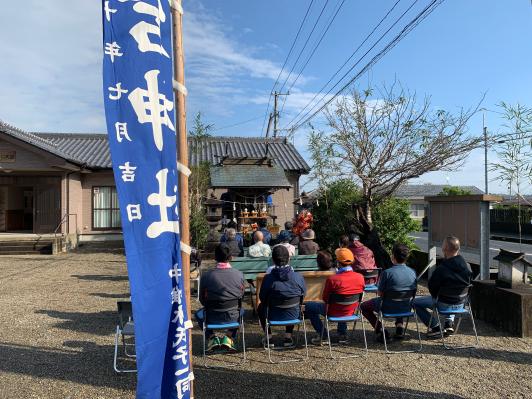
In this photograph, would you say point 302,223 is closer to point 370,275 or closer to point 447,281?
point 370,275

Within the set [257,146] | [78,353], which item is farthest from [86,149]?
[78,353]

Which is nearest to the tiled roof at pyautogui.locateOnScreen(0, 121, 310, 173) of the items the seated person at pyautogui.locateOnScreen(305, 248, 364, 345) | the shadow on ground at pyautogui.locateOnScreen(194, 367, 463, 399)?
the seated person at pyautogui.locateOnScreen(305, 248, 364, 345)

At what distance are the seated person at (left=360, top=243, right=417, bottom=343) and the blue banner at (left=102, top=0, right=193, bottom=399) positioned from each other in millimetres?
3245

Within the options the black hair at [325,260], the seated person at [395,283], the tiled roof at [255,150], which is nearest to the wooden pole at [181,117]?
the seated person at [395,283]

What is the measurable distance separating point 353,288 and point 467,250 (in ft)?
11.9

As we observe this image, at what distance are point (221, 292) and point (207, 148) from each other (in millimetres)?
17825

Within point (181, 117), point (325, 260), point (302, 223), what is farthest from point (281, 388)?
point (302, 223)

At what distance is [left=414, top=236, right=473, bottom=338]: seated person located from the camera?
539cm

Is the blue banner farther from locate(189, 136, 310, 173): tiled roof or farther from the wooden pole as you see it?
locate(189, 136, 310, 173): tiled roof

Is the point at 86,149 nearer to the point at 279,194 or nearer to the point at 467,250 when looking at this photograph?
the point at 279,194

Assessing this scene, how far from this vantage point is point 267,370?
4.60 meters

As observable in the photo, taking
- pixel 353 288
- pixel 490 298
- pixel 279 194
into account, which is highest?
pixel 279 194

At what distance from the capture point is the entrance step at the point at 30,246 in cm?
1532

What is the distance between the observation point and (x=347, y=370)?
457 centimetres
